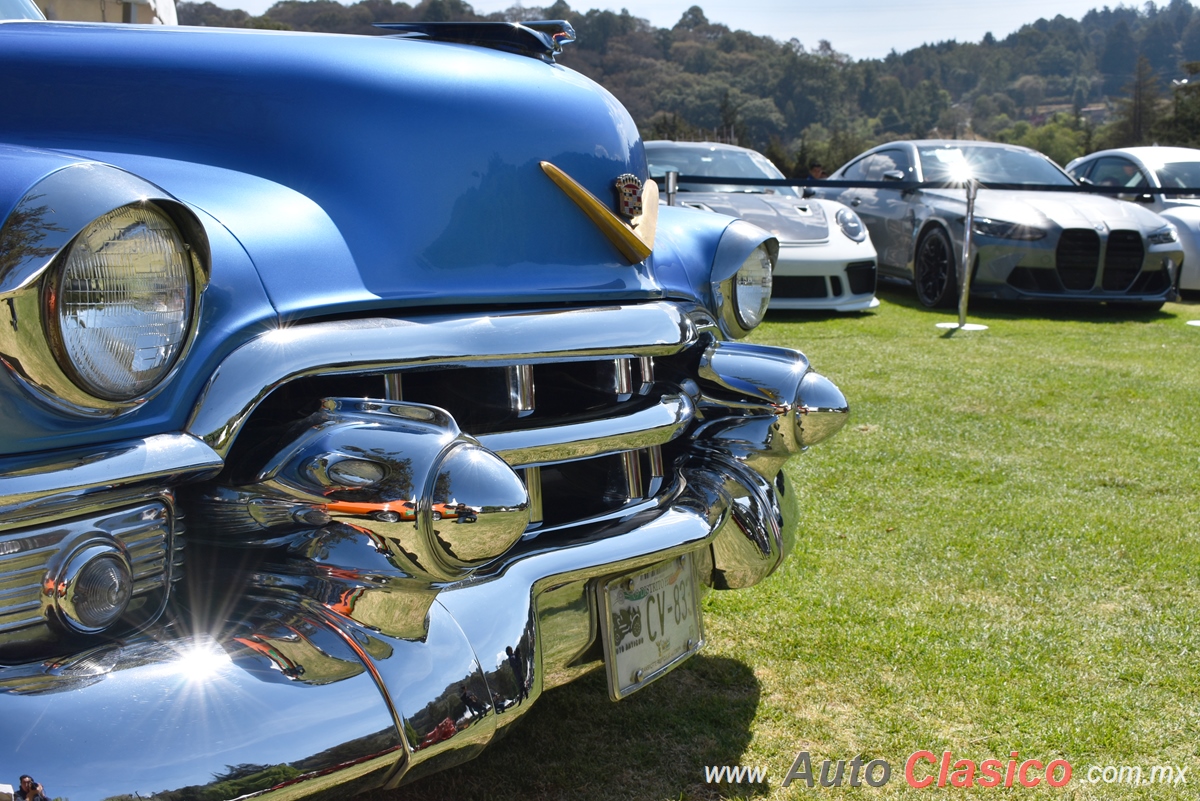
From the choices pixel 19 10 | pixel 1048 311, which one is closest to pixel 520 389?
Result: pixel 19 10

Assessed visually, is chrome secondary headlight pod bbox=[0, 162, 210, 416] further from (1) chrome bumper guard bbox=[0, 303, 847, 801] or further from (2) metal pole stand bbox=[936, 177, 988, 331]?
(2) metal pole stand bbox=[936, 177, 988, 331]

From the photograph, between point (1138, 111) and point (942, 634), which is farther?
point (1138, 111)

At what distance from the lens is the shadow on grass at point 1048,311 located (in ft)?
27.5

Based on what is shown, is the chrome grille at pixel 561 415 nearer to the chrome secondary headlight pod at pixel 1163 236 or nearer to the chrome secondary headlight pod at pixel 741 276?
the chrome secondary headlight pod at pixel 741 276

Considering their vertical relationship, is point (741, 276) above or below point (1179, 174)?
above

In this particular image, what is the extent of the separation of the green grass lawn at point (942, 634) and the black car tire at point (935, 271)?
12.0ft

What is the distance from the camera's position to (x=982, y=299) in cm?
934

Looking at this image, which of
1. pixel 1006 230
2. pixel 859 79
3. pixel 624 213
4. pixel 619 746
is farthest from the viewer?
pixel 859 79

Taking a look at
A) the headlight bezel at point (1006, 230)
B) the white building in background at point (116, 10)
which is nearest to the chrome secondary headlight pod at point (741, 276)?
the white building in background at point (116, 10)

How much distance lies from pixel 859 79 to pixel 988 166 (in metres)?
83.4

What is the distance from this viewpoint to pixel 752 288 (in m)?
2.61

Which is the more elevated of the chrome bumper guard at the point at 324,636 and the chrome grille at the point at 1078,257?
the chrome bumper guard at the point at 324,636

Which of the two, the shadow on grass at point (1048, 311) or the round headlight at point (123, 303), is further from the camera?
the shadow on grass at point (1048, 311)

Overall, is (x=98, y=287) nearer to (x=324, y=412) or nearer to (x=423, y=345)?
(x=324, y=412)
